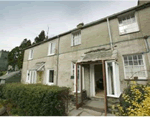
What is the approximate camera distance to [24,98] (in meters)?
4.67

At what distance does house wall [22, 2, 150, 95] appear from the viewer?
5.80 m

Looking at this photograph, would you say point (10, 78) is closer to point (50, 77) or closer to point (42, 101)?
point (50, 77)

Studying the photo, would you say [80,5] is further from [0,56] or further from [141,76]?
[0,56]

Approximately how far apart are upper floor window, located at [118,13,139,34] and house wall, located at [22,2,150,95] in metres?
0.34

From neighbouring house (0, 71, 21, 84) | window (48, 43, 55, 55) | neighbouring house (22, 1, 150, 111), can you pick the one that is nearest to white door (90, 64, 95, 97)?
neighbouring house (22, 1, 150, 111)

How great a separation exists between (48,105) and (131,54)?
22.0 feet

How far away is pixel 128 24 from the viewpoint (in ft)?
21.8

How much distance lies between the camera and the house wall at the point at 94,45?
5.80 meters

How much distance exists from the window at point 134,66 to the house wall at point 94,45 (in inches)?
12.9

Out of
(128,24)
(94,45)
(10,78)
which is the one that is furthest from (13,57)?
(128,24)

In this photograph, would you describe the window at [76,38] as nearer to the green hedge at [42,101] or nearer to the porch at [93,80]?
the porch at [93,80]

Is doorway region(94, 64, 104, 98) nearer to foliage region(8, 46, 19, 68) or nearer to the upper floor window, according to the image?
the upper floor window

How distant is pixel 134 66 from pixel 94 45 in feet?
12.2

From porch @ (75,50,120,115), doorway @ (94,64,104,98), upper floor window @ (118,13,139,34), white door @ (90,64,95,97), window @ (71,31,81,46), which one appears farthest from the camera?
doorway @ (94,64,104,98)
